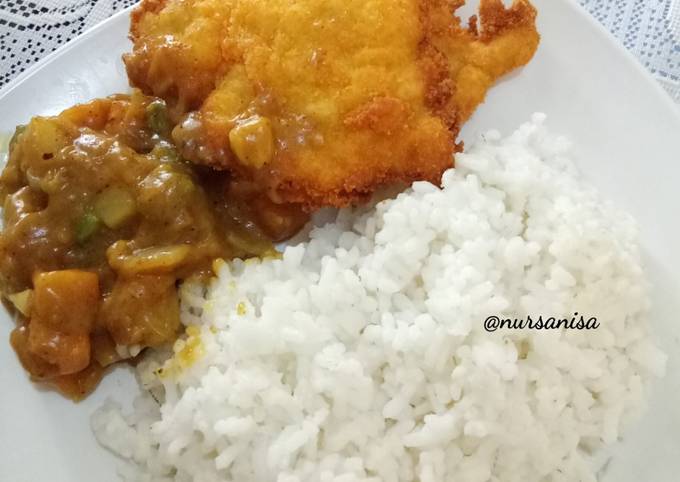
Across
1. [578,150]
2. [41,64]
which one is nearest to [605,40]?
[578,150]

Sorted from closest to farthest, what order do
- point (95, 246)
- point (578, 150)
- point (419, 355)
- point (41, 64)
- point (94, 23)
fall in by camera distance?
point (419, 355)
point (95, 246)
point (578, 150)
point (41, 64)
point (94, 23)

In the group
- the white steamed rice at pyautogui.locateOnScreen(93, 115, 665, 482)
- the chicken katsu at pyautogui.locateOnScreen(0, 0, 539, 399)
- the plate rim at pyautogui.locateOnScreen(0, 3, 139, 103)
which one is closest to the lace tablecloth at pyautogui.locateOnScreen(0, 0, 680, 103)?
the plate rim at pyautogui.locateOnScreen(0, 3, 139, 103)

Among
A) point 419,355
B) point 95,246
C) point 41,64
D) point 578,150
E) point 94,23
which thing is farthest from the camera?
point 94,23

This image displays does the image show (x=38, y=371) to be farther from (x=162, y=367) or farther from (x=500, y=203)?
(x=500, y=203)

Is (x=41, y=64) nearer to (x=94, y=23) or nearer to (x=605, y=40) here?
(x=94, y=23)

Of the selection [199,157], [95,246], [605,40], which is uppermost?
[199,157]

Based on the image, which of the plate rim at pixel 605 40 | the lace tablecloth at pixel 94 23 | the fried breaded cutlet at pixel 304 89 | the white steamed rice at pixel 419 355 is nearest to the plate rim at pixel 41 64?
the plate rim at pixel 605 40

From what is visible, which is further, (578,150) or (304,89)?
(578,150)
